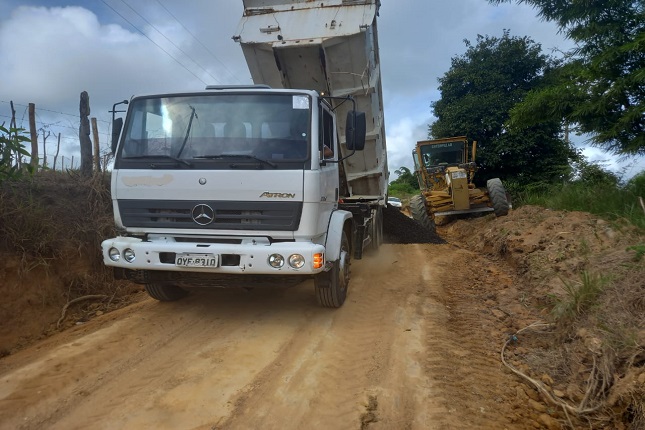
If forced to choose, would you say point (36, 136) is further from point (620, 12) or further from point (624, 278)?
point (620, 12)

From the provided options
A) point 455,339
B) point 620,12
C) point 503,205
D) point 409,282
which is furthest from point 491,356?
point 503,205

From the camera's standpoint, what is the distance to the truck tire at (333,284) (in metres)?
4.88

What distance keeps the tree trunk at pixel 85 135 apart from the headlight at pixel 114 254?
3424mm

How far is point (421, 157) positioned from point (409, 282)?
27.0ft

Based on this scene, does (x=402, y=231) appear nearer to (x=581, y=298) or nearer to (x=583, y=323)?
(x=581, y=298)

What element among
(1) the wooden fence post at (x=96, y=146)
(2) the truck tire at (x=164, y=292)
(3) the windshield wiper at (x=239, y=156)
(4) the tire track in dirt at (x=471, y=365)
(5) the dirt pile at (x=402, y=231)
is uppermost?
(1) the wooden fence post at (x=96, y=146)

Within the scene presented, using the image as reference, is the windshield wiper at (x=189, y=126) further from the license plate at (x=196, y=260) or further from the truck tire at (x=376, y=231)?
the truck tire at (x=376, y=231)

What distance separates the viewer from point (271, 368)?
377 centimetres

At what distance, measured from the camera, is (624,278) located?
4188 mm

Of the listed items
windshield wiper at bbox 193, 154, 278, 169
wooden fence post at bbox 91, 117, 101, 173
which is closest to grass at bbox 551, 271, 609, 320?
windshield wiper at bbox 193, 154, 278, 169

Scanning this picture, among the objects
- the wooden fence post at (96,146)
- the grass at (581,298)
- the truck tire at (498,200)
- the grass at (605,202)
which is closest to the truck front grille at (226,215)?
the grass at (581,298)

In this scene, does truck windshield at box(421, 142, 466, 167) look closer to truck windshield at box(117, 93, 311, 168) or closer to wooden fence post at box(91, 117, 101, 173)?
wooden fence post at box(91, 117, 101, 173)

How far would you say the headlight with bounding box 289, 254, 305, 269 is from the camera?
4207 mm

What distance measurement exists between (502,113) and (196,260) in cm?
1515
